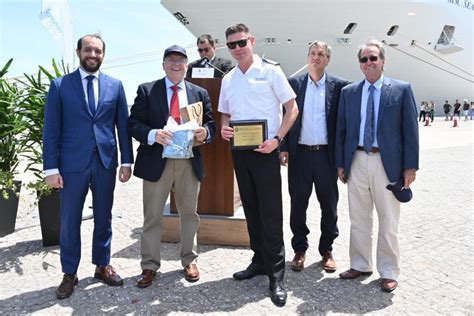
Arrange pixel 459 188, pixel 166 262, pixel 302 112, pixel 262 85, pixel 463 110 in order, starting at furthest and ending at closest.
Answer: pixel 463 110 < pixel 459 188 < pixel 166 262 < pixel 302 112 < pixel 262 85

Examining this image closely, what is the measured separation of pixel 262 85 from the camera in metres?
3.20

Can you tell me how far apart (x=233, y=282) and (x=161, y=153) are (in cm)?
133

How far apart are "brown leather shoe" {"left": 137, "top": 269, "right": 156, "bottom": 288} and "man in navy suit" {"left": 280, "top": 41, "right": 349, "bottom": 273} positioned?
1341mm

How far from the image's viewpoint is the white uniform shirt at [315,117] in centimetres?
376

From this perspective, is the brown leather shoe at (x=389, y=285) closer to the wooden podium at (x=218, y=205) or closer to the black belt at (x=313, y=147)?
the black belt at (x=313, y=147)

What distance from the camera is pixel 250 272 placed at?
3.67 metres

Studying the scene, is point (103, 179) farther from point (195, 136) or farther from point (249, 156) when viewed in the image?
point (249, 156)

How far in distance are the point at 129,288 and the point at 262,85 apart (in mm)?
2077

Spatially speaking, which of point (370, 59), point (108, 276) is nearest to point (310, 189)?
point (370, 59)

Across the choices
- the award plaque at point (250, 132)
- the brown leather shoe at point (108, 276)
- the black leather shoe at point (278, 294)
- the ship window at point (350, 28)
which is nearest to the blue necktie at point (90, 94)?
the award plaque at point (250, 132)

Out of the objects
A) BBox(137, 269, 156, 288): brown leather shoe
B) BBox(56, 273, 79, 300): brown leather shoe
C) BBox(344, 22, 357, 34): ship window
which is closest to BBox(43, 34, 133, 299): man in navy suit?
BBox(56, 273, 79, 300): brown leather shoe

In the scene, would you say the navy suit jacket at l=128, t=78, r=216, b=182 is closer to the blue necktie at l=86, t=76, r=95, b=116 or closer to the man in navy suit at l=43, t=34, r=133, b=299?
the man in navy suit at l=43, t=34, r=133, b=299

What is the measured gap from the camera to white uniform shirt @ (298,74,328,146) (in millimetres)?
3760

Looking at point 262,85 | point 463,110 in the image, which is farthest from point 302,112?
point 463,110
